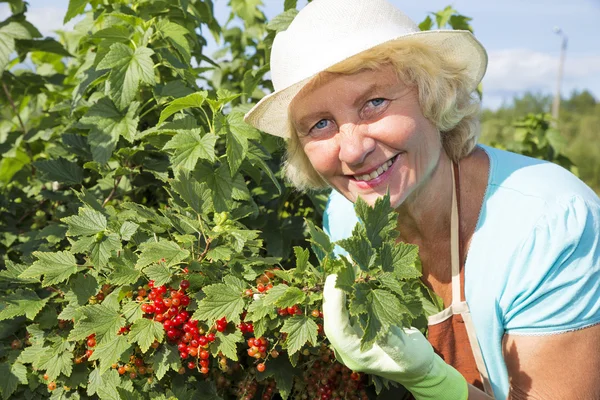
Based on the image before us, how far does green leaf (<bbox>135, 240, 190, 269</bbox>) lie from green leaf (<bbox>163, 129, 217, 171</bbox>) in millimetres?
370

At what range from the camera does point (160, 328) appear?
5.08 feet

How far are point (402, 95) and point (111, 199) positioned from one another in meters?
1.05

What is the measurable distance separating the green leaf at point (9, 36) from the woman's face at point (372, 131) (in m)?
1.19

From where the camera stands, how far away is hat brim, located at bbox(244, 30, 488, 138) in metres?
1.96

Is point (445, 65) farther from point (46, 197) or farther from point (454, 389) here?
point (46, 197)

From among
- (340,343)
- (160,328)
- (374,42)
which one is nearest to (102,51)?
(374,42)

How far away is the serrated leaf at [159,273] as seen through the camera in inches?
60.8

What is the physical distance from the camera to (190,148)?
1.96 m

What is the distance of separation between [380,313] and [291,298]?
210mm

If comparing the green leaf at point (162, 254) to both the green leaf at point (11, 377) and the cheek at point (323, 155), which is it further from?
the cheek at point (323, 155)

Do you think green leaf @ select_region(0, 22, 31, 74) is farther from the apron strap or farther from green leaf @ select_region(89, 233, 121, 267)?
the apron strap

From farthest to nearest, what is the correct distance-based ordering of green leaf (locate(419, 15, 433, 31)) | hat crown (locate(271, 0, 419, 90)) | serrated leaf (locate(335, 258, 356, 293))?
green leaf (locate(419, 15, 433, 31)) < hat crown (locate(271, 0, 419, 90)) < serrated leaf (locate(335, 258, 356, 293))

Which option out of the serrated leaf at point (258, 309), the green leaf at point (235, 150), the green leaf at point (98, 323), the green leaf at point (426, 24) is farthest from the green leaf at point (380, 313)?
the green leaf at point (426, 24)

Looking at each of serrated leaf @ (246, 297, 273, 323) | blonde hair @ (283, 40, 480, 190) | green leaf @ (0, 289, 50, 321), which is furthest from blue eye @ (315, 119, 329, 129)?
green leaf @ (0, 289, 50, 321)
